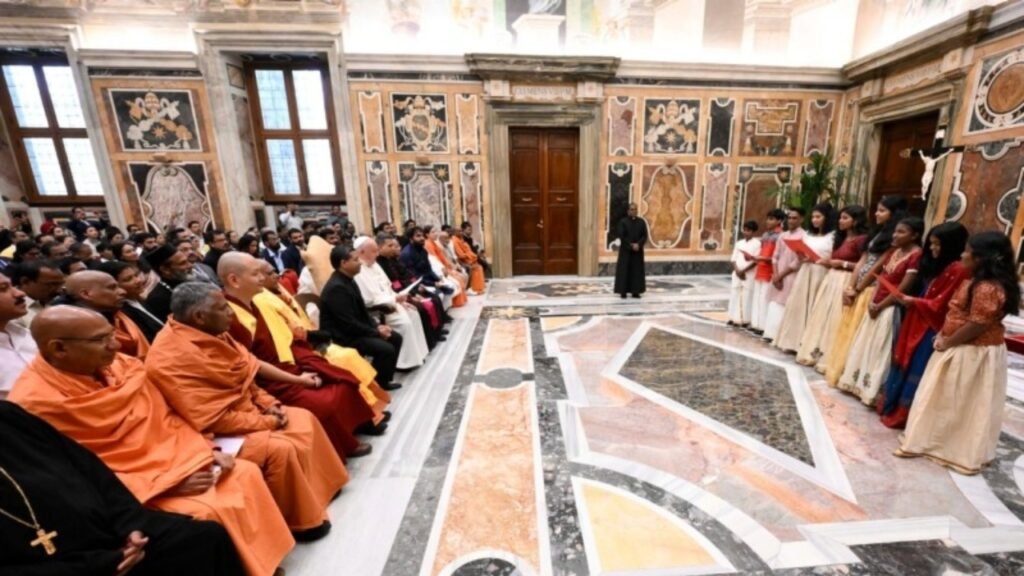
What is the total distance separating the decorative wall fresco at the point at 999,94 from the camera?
15.5 ft

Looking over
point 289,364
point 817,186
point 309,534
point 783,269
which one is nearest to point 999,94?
point 817,186

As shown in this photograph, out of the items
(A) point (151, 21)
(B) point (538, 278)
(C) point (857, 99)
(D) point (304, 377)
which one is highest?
(A) point (151, 21)

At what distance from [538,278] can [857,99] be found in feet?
20.5

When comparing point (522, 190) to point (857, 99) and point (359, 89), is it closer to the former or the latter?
point (359, 89)

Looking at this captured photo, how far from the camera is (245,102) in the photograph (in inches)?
285

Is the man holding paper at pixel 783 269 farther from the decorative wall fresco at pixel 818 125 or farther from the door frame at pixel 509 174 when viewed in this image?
the decorative wall fresco at pixel 818 125

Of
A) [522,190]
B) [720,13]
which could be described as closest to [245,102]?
[522,190]

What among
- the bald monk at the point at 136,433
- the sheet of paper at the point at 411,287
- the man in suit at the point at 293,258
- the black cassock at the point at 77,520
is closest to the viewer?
the black cassock at the point at 77,520

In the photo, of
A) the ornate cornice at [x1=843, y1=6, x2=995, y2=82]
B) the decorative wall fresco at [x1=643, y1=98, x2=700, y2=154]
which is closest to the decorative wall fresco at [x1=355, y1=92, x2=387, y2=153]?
the decorative wall fresco at [x1=643, y1=98, x2=700, y2=154]

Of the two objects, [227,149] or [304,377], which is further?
[227,149]

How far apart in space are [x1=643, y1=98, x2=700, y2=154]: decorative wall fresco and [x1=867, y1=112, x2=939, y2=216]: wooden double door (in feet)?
9.71

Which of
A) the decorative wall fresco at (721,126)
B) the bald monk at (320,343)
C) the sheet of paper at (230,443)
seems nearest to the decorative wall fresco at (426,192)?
the bald monk at (320,343)

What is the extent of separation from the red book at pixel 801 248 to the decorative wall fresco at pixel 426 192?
513cm

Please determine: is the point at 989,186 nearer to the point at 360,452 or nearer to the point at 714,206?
the point at 714,206
